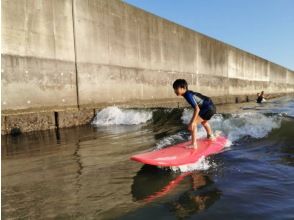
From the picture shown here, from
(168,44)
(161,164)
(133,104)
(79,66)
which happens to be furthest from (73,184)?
(168,44)

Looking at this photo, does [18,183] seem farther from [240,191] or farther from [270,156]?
[270,156]

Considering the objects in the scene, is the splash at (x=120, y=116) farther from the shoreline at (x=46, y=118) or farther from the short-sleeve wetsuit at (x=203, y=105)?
the short-sleeve wetsuit at (x=203, y=105)

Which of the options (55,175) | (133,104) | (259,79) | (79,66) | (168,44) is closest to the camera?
(55,175)

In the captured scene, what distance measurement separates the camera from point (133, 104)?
1417 cm

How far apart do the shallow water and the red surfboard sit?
13 cm

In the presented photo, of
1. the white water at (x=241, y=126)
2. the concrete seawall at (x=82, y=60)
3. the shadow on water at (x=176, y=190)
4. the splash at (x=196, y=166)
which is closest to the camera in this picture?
the shadow on water at (x=176, y=190)

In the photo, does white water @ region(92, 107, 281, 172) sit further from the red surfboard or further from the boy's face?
the boy's face

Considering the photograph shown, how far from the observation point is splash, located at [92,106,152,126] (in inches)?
460

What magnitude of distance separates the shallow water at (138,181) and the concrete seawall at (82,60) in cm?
175

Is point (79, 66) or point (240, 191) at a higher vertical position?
point (79, 66)

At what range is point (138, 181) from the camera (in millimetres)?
4465

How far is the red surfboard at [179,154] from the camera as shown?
189 inches

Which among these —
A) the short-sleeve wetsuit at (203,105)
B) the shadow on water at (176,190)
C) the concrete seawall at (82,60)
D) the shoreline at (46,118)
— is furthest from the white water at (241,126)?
the concrete seawall at (82,60)

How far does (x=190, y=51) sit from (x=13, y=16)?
12.6 metres
